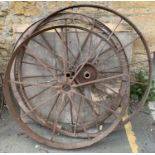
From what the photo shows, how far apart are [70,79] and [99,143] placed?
831mm

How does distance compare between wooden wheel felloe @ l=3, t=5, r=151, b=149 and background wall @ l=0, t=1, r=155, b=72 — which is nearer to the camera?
wooden wheel felloe @ l=3, t=5, r=151, b=149

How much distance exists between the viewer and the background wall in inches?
198

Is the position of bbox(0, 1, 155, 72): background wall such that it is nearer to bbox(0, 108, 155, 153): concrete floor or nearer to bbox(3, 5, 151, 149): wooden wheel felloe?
bbox(3, 5, 151, 149): wooden wheel felloe

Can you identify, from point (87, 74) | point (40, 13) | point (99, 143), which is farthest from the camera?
point (40, 13)

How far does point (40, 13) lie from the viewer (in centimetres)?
505

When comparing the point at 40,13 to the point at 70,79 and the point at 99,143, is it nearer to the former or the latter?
the point at 70,79

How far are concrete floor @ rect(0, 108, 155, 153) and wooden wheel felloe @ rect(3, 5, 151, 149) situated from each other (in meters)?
0.12

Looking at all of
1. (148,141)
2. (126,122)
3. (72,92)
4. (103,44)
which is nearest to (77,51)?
(103,44)

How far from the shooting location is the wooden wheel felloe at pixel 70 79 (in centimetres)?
445

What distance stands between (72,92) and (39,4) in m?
1.31

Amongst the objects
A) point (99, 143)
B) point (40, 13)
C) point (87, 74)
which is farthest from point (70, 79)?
point (40, 13)

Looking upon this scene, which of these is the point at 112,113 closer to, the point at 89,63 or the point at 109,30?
the point at 89,63

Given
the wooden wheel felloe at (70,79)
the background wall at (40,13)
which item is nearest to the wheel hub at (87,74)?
the wooden wheel felloe at (70,79)

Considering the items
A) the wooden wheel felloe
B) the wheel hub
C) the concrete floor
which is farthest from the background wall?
the concrete floor
